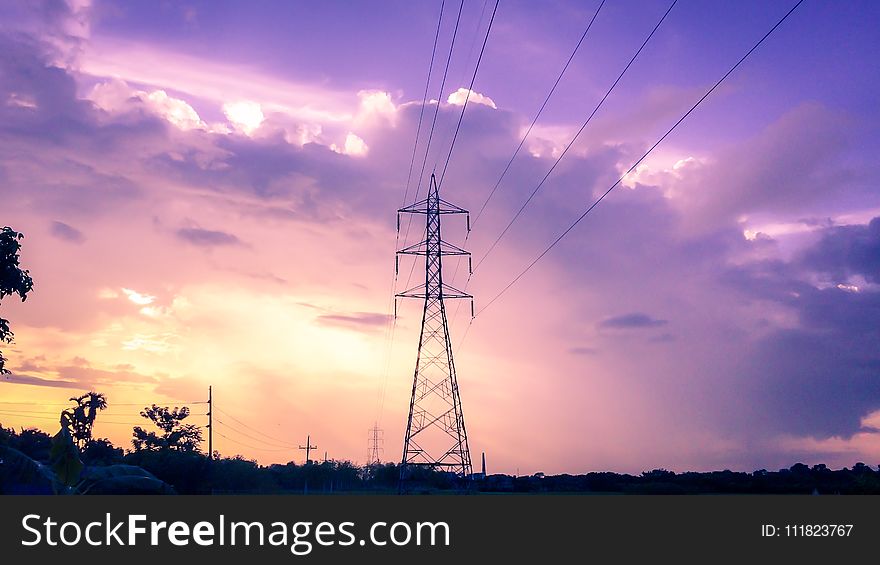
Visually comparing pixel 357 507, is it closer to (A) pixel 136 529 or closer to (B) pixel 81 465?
(A) pixel 136 529

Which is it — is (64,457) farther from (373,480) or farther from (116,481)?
(373,480)

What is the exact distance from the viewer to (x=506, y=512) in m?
23.0

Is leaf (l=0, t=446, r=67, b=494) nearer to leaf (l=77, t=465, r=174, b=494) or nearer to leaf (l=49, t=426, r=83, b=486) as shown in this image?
leaf (l=49, t=426, r=83, b=486)

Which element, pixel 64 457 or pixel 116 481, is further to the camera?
pixel 116 481

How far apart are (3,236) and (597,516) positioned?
22.3m

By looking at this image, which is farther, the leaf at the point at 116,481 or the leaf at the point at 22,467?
the leaf at the point at 116,481

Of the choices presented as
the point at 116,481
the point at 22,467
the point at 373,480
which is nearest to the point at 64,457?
the point at 22,467

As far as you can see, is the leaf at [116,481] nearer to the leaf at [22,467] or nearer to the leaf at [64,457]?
the leaf at [64,457]

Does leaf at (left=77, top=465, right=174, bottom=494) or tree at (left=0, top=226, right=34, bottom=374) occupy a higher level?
tree at (left=0, top=226, right=34, bottom=374)

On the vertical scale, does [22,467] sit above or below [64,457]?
below

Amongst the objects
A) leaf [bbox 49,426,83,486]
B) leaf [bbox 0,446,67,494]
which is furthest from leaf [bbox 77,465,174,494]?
leaf [bbox 0,446,67,494]

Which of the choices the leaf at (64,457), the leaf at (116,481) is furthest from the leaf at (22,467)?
the leaf at (116,481)

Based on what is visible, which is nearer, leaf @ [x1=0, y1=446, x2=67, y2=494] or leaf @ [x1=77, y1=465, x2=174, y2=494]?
leaf @ [x1=0, y1=446, x2=67, y2=494]

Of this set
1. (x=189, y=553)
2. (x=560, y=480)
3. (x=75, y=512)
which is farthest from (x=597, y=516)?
(x=560, y=480)
